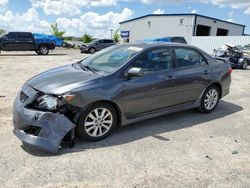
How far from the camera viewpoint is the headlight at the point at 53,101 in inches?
142

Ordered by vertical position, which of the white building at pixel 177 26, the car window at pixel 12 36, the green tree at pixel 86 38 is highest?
the white building at pixel 177 26

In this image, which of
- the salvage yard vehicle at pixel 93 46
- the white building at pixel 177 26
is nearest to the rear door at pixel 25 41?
the salvage yard vehicle at pixel 93 46

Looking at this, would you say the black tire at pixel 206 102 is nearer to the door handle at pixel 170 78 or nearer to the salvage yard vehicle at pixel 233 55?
the door handle at pixel 170 78

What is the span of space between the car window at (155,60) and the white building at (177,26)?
1073 inches

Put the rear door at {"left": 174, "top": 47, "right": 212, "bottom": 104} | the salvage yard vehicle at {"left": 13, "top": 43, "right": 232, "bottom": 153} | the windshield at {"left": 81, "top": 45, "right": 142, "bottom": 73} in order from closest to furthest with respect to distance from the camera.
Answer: the salvage yard vehicle at {"left": 13, "top": 43, "right": 232, "bottom": 153}, the windshield at {"left": 81, "top": 45, "right": 142, "bottom": 73}, the rear door at {"left": 174, "top": 47, "right": 212, "bottom": 104}

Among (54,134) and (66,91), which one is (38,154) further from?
(66,91)

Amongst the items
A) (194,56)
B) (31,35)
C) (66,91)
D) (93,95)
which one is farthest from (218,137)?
(31,35)

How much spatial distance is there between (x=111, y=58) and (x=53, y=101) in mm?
1501

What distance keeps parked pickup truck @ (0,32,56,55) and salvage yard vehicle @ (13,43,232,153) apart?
16166 mm

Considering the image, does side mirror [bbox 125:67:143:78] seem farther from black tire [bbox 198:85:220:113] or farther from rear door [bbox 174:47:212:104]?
black tire [bbox 198:85:220:113]

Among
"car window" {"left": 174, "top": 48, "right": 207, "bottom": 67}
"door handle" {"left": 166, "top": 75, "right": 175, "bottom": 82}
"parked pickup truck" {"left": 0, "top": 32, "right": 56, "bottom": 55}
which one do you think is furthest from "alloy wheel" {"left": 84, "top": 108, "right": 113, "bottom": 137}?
"parked pickup truck" {"left": 0, "top": 32, "right": 56, "bottom": 55}

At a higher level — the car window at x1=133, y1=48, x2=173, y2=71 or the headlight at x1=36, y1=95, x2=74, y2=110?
the car window at x1=133, y1=48, x2=173, y2=71

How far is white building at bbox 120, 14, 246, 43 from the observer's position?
33.3 meters

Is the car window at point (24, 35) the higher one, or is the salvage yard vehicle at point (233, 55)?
the car window at point (24, 35)
